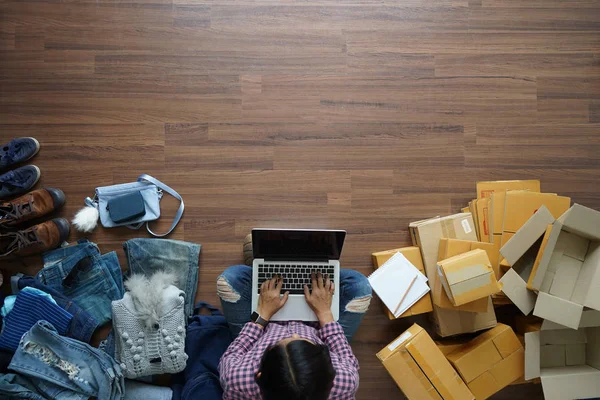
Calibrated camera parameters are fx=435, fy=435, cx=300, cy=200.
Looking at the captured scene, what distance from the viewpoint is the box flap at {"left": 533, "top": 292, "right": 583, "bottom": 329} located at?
1571mm

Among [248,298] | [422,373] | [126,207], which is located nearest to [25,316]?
[126,207]

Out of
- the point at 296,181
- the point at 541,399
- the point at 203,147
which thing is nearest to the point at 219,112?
the point at 203,147

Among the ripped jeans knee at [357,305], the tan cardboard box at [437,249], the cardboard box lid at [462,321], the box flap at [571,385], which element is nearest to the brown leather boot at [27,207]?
the ripped jeans knee at [357,305]

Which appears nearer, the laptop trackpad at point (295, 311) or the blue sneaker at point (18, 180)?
the laptop trackpad at point (295, 311)

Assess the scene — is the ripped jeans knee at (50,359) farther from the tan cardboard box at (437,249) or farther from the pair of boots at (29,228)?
the tan cardboard box at (437,249)

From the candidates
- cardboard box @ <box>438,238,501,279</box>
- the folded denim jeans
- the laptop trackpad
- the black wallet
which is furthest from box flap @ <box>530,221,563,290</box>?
the folded denim jeans

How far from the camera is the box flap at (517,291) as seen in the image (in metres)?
1.69

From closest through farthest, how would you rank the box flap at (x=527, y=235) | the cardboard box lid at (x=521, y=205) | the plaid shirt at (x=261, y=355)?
the plaid shirt at (x=261, y=355) < the box flap at (x=527, y=235) < the cardboard box lid at (x=521, y=205)

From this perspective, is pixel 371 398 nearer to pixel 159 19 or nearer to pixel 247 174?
pixel 247 174

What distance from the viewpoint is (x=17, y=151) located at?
6.22ft

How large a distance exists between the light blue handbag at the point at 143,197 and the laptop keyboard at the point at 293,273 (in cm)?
52

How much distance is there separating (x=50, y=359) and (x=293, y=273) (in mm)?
977

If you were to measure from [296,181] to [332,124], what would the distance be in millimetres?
304

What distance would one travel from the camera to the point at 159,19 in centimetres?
195
